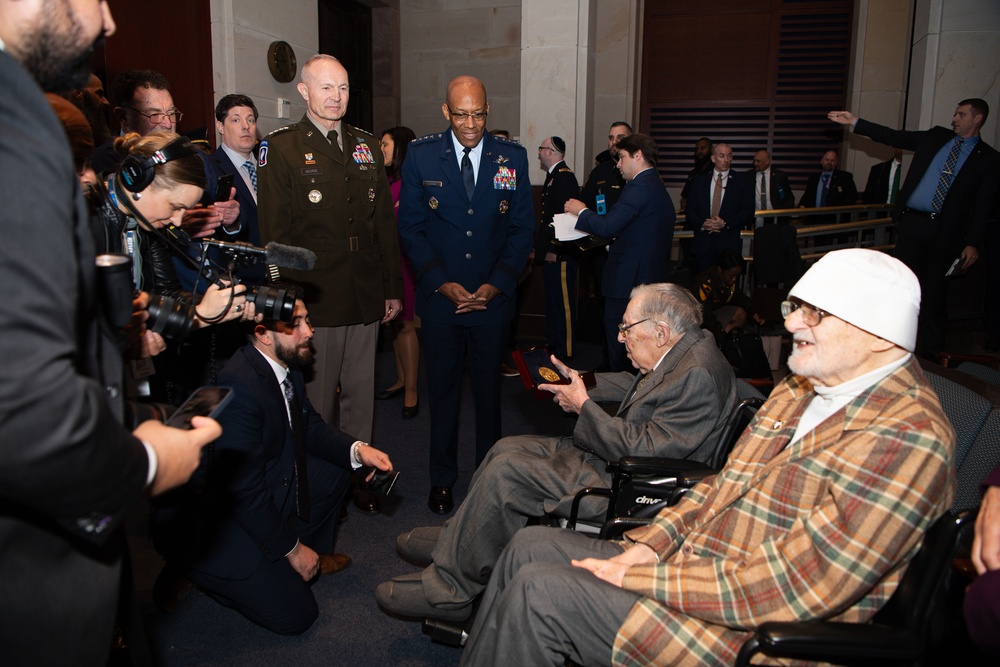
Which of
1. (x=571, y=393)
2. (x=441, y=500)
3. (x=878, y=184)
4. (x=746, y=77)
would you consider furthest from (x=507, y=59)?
(x=571, y=393)

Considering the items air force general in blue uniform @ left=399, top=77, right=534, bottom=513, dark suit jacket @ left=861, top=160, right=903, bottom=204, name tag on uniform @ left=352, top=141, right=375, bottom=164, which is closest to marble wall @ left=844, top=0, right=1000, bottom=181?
dark suit jacket @ left=861, top=160, right=903, bottom=204

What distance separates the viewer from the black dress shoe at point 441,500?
10.6ft

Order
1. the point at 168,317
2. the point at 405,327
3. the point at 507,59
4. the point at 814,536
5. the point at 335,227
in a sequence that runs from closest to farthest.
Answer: the point at 814,536, the point at 168,317, the point at 335,227, the point at 405,327, the point at 507,59

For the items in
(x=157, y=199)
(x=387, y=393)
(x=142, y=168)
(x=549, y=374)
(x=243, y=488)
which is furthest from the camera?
(x=387, y=393)

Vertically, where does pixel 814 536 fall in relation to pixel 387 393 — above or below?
above

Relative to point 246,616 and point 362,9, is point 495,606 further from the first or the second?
point 362,9

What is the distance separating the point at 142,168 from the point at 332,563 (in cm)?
157

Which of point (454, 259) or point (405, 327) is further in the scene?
point (405, 327)

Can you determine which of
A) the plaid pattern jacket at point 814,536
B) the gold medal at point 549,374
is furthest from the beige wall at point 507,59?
the plaid pattern jacket at point 814,536

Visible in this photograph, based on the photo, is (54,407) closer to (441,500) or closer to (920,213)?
(441,500)

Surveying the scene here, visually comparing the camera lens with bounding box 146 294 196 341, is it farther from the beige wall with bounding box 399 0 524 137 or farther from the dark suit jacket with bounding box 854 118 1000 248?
the beige wall with bounding box 399 0 524 137

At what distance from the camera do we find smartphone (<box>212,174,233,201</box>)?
2982 millimetres

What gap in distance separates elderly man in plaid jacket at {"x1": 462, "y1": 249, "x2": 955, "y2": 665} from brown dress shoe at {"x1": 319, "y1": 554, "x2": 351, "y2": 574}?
111 centimetres

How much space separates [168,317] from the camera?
1575 millimetres
